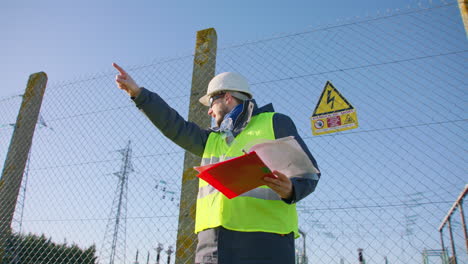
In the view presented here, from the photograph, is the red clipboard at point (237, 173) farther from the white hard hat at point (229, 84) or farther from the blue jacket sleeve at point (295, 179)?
the white hard hat at point (229, 84)

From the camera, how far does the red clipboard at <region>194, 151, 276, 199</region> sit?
1174 millimetres

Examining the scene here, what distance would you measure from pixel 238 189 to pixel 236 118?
55 cm

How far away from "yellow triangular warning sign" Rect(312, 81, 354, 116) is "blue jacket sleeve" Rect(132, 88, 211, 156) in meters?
1.01

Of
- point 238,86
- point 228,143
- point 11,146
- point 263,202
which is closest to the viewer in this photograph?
point 263,202

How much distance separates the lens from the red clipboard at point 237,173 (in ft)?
3.85

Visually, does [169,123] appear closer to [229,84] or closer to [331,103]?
[229,84]

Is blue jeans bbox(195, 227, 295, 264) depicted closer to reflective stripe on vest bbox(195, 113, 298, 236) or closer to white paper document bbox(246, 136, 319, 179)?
reflective stripe on vest bbox(195, 113, 298, 236)

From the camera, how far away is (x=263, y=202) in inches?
58.0

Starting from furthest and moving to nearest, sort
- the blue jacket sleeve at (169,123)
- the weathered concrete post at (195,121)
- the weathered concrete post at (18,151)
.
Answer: the weathered concrete post at (18,151) → the weathered concrete post at (195,121) → the blue jacket sleeve at (169,123)

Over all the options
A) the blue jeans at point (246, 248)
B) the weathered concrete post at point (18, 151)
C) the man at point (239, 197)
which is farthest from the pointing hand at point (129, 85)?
the weathered concrete post at point (18, 151)

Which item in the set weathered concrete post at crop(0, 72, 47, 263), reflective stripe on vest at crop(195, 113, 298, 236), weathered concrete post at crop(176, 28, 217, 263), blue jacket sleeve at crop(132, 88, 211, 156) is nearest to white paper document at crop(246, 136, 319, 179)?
reflective stripe on vest at crop(195, 113, 298, 236)

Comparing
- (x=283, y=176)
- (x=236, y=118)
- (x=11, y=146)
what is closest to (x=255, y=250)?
(x=283, y=176)

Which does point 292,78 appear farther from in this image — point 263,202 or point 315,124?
point 263,202

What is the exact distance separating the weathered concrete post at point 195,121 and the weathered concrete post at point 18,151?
7.59ft
